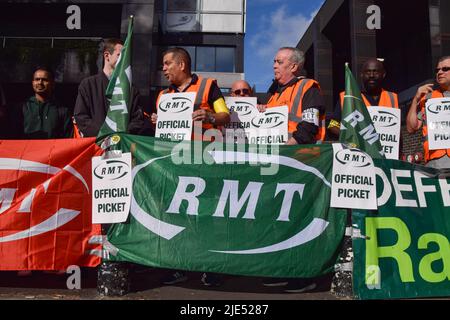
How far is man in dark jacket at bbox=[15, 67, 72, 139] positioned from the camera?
4688mm

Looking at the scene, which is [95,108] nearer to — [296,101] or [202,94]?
[202,94]

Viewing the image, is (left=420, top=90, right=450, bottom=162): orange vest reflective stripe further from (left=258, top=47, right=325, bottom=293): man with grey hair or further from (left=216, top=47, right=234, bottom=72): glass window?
(left=216, top=47, right=234, bottom=72): glass window

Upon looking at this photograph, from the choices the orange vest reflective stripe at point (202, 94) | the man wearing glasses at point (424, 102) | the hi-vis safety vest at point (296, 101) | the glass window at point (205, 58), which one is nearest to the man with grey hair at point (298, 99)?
the hi-vis safety vest at point (296, 101)

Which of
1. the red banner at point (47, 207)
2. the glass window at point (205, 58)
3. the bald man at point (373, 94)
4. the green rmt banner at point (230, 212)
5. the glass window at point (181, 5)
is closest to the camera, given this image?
the green rmt banner at point (230, 212)

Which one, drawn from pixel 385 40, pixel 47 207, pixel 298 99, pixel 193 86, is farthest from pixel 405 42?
pixel 47 207

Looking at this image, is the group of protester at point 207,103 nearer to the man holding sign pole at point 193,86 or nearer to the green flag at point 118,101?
the man holding sign pole at point 193,86

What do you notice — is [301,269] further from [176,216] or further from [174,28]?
[174,28]

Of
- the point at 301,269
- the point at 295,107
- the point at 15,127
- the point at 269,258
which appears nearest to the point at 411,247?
the point at 301,269

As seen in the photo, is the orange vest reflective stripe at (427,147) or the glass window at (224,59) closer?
the orange vest reflective stripe at (427,147)

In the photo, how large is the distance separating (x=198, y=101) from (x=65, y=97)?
17.9 metres

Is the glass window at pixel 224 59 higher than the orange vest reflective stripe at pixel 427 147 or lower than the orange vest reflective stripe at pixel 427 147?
higher

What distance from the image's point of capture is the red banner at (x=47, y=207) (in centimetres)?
389

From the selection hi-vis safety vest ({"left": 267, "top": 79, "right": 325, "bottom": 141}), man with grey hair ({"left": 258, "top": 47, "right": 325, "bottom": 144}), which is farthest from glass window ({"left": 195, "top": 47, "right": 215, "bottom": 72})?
hi-vis safety vest ({"left": 267, "top": 79, "right": 325, "bottom": 141})

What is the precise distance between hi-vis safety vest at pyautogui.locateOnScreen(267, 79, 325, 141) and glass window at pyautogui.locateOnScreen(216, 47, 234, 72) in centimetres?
2217
